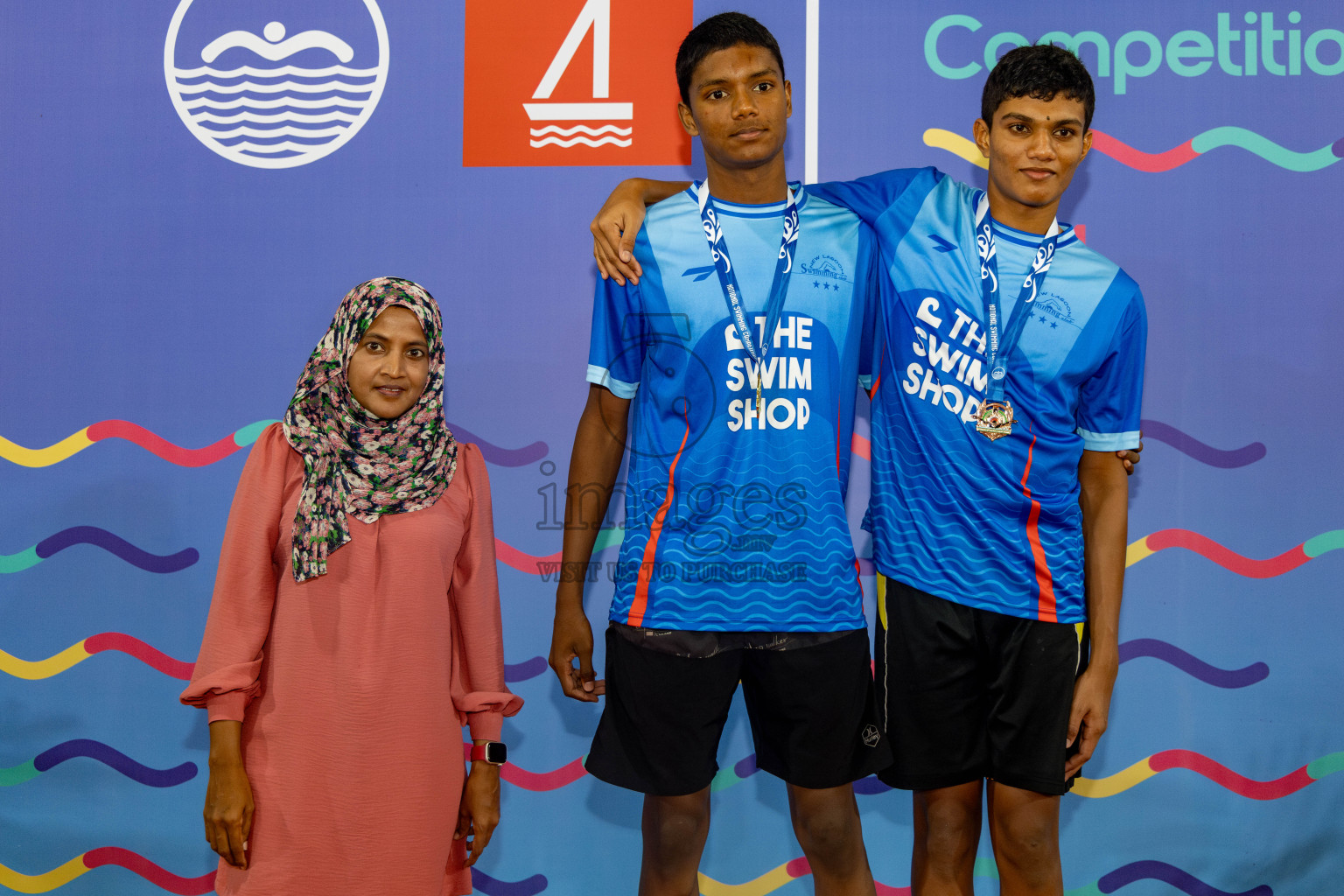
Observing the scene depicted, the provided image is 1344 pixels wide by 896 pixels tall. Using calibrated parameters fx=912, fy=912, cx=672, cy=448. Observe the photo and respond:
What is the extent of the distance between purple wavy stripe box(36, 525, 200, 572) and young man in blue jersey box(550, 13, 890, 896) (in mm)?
1303

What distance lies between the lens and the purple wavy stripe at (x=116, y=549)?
98.0 inches

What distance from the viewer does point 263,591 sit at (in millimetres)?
1564

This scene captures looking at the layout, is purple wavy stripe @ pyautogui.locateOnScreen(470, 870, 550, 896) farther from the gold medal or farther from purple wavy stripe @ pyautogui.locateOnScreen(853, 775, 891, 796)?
the gold medal

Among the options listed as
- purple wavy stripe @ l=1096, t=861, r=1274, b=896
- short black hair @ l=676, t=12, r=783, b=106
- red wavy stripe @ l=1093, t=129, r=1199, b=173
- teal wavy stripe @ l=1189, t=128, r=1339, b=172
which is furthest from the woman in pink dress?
teal wavy stripe @ l=1189, t=128, r=1339, b=172

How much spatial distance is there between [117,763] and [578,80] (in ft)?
7.27

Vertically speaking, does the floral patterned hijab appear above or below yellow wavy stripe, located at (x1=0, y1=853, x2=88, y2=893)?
above

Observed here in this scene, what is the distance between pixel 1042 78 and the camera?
1.77 metres

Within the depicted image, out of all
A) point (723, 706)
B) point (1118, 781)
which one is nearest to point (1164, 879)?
point (1118, 781)

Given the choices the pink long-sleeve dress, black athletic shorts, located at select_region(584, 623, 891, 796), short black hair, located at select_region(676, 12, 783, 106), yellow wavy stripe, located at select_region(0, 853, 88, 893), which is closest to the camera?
the pink long-sleeve dress

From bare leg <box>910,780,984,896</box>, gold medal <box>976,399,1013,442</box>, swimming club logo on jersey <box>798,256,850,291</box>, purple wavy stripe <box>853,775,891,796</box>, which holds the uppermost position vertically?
swimming club logo on jersey <box>798,256,850,291</box>

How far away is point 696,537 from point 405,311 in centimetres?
69

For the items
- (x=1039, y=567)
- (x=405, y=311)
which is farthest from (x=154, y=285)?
(x=1039, y=567)

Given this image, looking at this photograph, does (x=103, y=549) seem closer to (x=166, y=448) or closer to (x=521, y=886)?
(x=166, y=448)

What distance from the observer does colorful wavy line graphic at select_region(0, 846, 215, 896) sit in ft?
8.09
